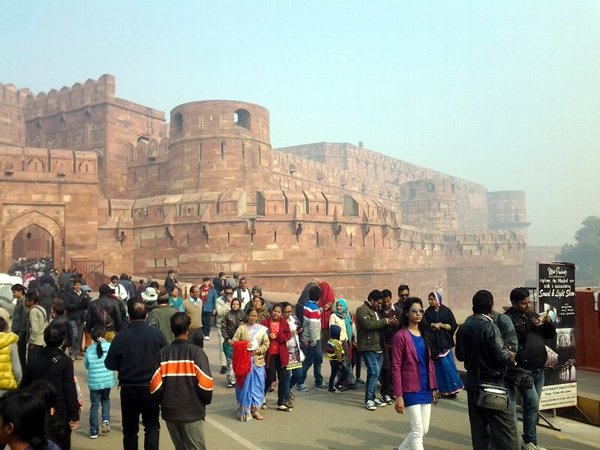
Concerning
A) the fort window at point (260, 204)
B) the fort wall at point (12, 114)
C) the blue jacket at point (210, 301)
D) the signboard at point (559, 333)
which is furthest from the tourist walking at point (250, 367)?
the fort wall at point (12, 114)

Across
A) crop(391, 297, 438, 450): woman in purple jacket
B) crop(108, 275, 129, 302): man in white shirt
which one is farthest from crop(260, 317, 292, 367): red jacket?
crop(108, 275, 129, 302): man in white shirt

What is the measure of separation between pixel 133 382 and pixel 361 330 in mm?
2371

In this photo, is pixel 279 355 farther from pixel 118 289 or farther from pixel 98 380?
pixel 118 289

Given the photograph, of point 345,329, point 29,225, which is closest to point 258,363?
point 345,329

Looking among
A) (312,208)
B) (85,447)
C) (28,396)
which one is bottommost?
(85,447)

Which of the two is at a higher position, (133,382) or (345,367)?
(133,382)

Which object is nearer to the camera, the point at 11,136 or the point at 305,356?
the point at 305,356

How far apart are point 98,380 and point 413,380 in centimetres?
254

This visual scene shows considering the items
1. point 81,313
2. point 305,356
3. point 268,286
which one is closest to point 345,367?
point 305,356

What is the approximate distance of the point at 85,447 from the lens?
3918 millimetres

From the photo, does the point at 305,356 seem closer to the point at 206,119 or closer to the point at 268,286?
the point at 268,286

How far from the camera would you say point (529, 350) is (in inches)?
155

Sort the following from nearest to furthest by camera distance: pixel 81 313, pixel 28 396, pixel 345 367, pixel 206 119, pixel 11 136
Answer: pixel 28 396 < pixel 345 367 < pixel 81 313 < pixel 206 119 < pixel 11 136

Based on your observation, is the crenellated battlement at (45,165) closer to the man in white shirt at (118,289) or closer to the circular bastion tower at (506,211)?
the man in white shirt at (118,289)
